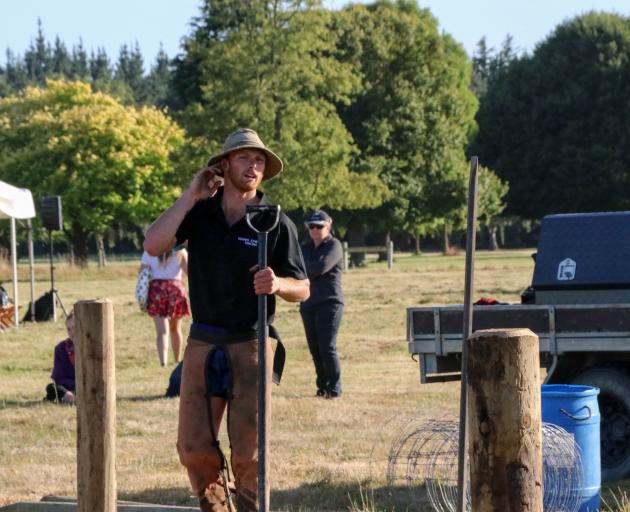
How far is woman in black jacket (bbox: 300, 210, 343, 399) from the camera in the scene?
39.8ft

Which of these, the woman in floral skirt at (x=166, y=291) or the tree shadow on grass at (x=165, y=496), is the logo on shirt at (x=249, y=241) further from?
the woman in floral skirt at (x=166, y=291)

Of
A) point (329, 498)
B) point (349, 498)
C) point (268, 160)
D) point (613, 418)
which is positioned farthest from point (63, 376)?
point (268, 160)

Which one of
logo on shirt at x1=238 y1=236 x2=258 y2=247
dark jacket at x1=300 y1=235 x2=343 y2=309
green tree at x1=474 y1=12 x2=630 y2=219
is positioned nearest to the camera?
logo on shirt at x1=238 y1=236 x2=258 y2=247

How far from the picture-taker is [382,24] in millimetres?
53312

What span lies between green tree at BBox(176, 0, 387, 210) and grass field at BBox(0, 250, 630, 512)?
836 inches

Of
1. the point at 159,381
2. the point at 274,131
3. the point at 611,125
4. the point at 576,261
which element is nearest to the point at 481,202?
the point at 611,125

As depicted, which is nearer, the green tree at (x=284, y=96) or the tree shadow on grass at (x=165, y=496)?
the tree shadow on grass at (x=165, y=496)

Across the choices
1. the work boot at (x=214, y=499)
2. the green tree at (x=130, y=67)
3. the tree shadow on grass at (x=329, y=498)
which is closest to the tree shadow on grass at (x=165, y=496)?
the tree shadow on grass at (x=329, y=498)

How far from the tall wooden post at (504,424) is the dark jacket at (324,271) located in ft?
26.2

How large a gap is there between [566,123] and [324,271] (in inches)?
1918

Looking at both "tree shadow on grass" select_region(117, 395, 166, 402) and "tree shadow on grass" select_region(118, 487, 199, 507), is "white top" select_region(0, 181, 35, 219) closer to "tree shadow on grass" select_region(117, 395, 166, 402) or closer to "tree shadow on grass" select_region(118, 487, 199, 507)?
"tree shadow on grass" select_region(117, 395, 166, 402)

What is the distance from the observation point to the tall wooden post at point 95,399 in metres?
5.27

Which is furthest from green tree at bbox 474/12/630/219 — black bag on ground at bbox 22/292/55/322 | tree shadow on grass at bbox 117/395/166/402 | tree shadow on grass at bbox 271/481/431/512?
tree shadow on grass at bbox 271/481/431/512

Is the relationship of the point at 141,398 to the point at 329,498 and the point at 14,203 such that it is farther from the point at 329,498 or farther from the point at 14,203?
the point at 14,203
